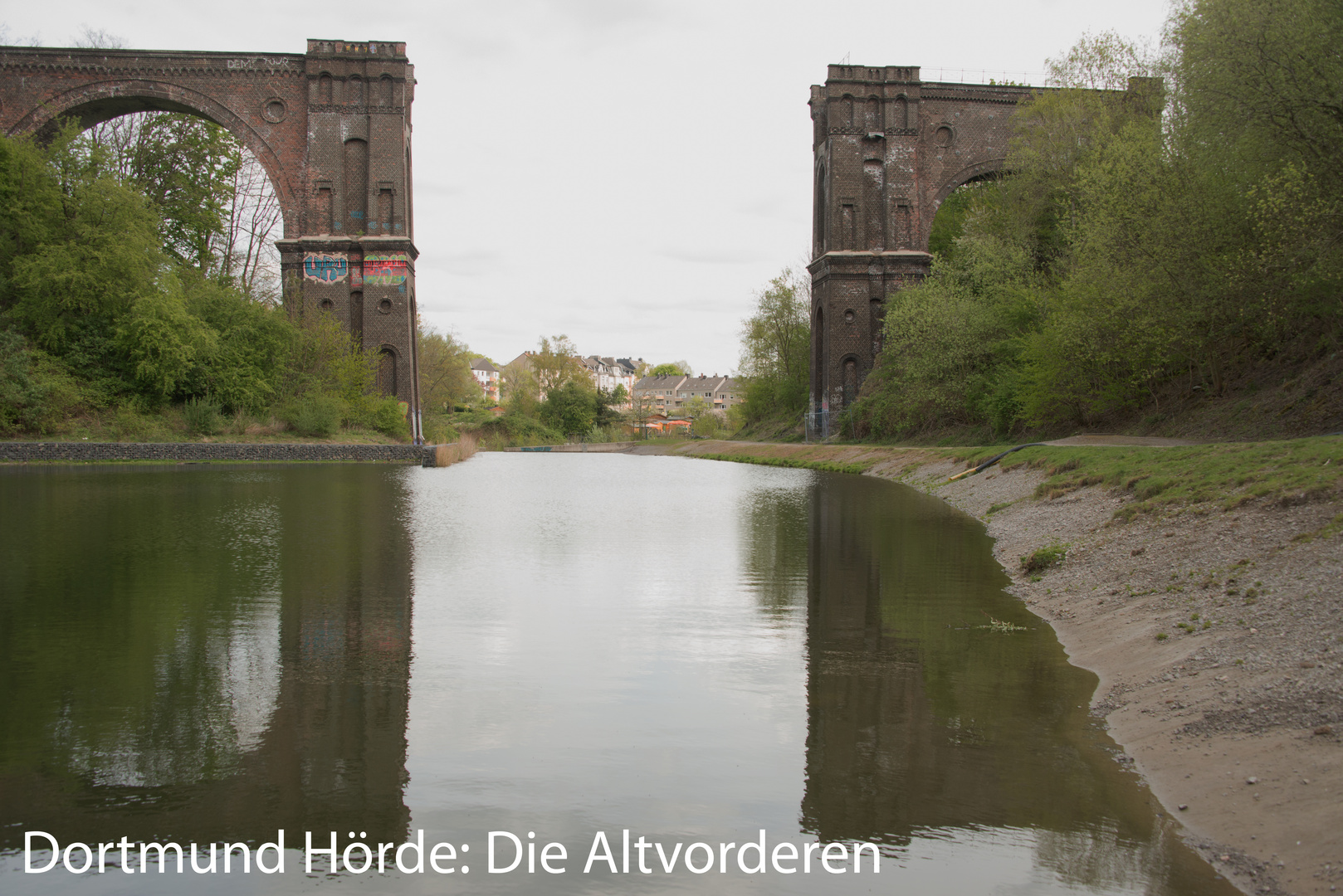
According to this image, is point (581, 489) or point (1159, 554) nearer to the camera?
point (1159, 554)

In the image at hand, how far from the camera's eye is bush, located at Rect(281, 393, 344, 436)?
129ft

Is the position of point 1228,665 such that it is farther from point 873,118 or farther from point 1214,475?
point 873,118

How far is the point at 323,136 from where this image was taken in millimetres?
43812

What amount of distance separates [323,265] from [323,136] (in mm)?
5980

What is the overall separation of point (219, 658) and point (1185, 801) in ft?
21.0

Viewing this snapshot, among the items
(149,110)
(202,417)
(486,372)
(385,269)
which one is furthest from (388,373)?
(486,372)

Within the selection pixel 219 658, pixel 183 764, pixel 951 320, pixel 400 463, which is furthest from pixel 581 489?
pixel 183 764

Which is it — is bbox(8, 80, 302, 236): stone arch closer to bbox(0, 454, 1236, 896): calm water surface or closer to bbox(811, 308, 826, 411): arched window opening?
bbox(811, 308, 826, 411): arched window opening

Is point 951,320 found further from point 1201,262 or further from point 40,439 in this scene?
point 40,439

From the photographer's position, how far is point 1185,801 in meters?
4.61

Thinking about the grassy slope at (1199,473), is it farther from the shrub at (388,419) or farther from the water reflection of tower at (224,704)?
the shrub at (388,419)

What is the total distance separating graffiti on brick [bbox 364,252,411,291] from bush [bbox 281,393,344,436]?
7055 mm

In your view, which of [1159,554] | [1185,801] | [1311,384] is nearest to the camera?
[1185,801]

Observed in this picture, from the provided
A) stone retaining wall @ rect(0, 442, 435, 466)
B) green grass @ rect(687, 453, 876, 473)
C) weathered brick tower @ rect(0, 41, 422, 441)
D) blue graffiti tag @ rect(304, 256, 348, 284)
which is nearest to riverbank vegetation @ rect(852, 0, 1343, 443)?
green grass @ rect(687, 453, 876, 473)
